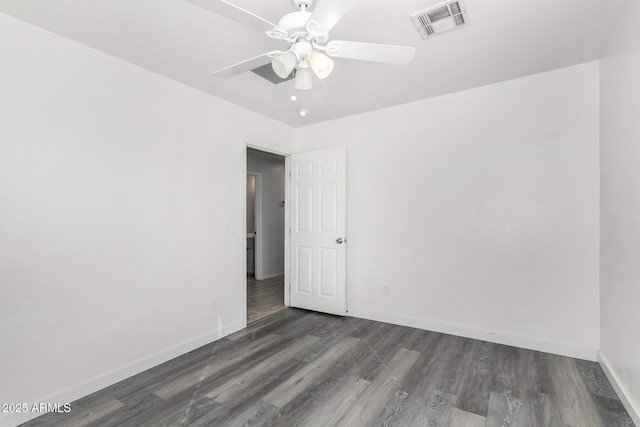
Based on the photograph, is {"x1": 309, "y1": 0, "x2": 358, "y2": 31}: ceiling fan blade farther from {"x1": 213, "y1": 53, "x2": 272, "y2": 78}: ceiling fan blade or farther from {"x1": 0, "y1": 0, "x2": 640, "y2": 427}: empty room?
{"x1": 213, "y1": 53, "x2": 272, "y2": 78}: ceiling fan blade

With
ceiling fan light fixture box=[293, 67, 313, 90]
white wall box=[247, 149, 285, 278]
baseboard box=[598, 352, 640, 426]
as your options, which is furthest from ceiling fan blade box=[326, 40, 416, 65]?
white wall box=[247, 149, 285, 278]

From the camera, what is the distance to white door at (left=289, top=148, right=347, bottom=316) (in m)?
3.71

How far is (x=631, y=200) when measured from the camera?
6.03ft

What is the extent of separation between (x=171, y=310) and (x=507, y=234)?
3224 millimetres

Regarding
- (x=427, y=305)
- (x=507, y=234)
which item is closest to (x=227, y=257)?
(x=427, y=305)

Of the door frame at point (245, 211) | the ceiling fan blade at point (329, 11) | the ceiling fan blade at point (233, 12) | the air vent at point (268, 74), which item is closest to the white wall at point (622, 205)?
the ceiling fan blade at point (329, 11)

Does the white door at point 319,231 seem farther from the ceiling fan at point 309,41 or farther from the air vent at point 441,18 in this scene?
the ceiling fan at point 309,41

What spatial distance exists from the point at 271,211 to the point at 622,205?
204 inches

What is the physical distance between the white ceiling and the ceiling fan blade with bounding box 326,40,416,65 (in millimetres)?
422

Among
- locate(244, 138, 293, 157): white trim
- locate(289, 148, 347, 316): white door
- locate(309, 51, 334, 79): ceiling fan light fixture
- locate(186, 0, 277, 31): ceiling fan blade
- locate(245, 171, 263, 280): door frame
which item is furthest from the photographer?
locate(245, 171, 263, 280): door frame

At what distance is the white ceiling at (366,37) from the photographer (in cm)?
178

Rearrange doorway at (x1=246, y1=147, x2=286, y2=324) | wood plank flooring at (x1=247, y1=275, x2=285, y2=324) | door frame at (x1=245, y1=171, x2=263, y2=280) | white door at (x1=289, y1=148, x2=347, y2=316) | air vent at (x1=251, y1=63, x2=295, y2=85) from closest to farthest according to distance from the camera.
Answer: air vent at (x1=251, y1=63, x2=295, y2=85) → white door at (x1=289, y1=148, x2=347, y2=316) → wood plank flooring at (x1=247, y1=275, x2=285, y2=324) → doorway at (x1=246, y1=147, x2=286, y2=324) → door frame at (x1=245, y1=171, x2=263, y2=280)

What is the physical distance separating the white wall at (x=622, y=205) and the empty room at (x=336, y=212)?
0.02 metres

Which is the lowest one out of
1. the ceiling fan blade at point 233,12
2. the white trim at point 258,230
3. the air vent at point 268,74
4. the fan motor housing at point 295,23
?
the white trim at point 258,230
